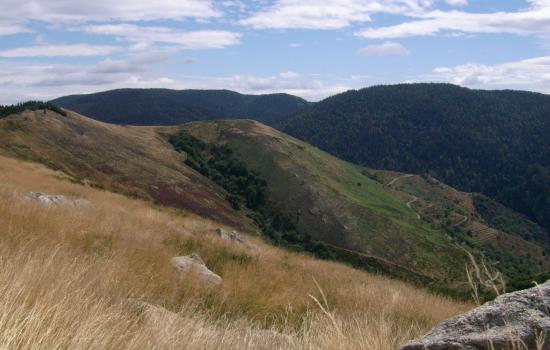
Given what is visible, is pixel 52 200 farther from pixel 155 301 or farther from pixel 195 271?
pixel 155 301

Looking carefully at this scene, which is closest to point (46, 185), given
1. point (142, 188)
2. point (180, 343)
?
point (180, 343)

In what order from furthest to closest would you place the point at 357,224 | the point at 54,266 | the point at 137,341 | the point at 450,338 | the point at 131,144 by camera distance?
the point at 357,224, the point at 131,144, the point at 54,266, the point at 450,338, the point at 137,341

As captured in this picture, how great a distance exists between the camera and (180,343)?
305 cm

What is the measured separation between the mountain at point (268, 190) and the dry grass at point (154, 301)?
5.96m

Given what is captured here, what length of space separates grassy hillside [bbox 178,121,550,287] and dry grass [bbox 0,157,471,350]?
144ft

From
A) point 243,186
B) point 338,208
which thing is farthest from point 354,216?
point 243,186

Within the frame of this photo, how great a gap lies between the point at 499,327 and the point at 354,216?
71.4 m

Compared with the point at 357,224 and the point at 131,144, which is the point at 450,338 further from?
the point at 357,224

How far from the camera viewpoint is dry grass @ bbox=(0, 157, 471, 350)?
2.80 meters

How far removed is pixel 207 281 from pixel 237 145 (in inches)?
3444

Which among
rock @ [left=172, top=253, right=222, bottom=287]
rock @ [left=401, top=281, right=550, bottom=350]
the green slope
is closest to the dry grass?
rock @ [left=172, top=253, right=222, bottom=287]

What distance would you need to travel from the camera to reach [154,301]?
4844mm

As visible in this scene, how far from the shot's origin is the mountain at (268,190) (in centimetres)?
4491

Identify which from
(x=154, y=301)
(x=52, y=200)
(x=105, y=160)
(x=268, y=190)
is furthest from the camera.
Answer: (x=268, y=190)
